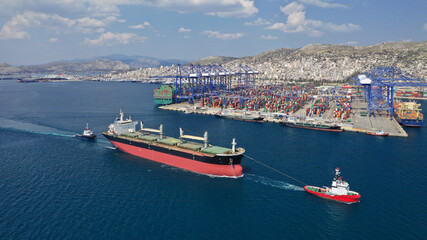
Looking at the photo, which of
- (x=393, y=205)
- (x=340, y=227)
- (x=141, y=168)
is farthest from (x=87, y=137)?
(x=393, y=205)

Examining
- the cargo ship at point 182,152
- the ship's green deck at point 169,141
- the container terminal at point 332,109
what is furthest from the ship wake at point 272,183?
the container terminal at point 332,109

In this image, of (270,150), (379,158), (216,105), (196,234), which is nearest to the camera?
(196,234)

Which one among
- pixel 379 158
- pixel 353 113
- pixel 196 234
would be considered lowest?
pixel 196 234

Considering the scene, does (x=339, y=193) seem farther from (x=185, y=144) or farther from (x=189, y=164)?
(x=185, y=144)

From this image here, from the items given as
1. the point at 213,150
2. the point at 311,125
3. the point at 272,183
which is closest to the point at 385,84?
the point at 311,125

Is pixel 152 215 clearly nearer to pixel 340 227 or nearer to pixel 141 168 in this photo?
pixel 141 168

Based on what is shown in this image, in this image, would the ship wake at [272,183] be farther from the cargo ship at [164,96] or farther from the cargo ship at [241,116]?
the cargo ship at [164,96]

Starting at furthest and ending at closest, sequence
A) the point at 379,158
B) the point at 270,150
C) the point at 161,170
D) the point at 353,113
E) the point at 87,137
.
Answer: the point at 353,113, the point at 87,137, the point at 270,150, the point at 379,158, the point at 161,170

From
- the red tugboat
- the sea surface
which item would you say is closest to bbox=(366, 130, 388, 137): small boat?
the sea surface
